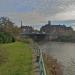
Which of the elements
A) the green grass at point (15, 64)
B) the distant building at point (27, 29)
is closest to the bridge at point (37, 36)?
the distant building at point (27, 29)

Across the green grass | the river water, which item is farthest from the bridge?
the green grass

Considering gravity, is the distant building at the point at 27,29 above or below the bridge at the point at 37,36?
above

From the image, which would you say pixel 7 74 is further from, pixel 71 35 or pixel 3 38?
pixel 71 35

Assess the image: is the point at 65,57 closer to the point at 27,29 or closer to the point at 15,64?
the point at 15,64

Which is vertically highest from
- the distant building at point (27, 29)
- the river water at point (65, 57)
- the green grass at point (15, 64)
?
the distant building at point (27, 29)

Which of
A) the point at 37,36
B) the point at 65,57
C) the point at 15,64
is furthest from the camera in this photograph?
the point at 37,36

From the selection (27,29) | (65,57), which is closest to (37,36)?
(27,29)

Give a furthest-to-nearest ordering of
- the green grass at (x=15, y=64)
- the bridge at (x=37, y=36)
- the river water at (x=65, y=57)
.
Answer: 1. the bridge at (x=37, y=36)
2. the river water at (x=65, y=57)
3. the green grass at (x=15, y=64)

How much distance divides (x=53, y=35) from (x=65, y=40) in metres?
5.18

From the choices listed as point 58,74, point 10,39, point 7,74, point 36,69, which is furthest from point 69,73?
point 10,39

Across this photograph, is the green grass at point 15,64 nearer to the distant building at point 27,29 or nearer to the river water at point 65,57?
the river water at point 65,57

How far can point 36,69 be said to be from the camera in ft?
46.5

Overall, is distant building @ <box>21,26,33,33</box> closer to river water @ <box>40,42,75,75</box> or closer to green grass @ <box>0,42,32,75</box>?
river water @ <box>40,42,75,75</box>

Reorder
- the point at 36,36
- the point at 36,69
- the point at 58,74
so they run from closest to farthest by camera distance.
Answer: the point at 36,69 → the point at 58,74 → the point at 36,36
